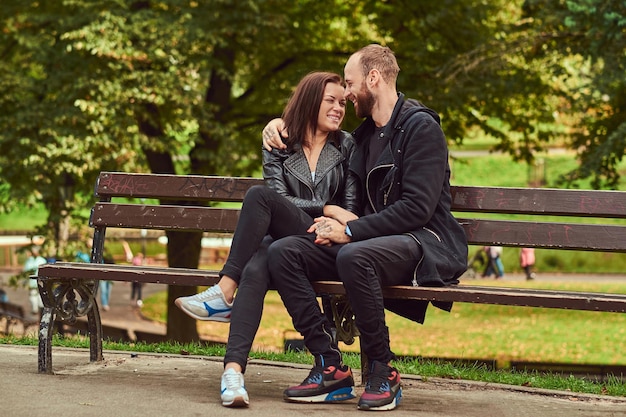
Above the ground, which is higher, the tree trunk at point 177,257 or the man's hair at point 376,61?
the man's hair at point 376,61

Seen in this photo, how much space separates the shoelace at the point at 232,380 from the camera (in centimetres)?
431

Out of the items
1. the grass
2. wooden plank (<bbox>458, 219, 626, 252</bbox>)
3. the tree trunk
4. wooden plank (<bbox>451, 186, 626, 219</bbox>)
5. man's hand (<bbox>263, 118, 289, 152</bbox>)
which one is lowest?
the grass

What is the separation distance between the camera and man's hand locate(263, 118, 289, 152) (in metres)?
4.98

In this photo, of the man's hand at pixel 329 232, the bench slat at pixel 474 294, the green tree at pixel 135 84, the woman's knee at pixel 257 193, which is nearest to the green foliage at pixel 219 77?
the green tree at pixel 135 84

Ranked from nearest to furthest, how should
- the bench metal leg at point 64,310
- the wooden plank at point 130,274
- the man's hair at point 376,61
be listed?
the wooden plank at point 130,274 → the man's hair at point 376,61 → the bench metal leg at point 64,310

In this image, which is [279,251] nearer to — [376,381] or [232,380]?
[232,380]

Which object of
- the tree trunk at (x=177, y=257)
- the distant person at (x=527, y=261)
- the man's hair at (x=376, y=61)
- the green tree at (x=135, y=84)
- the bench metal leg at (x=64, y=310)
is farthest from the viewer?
the distant person at (x=527, y=261)

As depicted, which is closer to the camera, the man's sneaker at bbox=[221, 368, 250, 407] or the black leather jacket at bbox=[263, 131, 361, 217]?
the man's sneaker at bbox=[221, 368, 250, 407]

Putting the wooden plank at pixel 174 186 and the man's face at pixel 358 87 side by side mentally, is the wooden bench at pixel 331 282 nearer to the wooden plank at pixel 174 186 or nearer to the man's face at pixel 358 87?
the wooden plank at pixel 174 186

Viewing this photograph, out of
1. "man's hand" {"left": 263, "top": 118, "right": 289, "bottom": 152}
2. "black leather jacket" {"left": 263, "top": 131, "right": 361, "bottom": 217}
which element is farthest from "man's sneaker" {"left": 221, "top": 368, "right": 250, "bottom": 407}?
"man's hand" {"left": 263, "top": 118, "right": 289, "bottom": 152}

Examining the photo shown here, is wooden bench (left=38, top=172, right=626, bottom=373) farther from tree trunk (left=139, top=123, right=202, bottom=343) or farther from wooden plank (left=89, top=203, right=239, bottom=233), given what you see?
tree trunk (left=139, top=123, right=202, bottom=343)

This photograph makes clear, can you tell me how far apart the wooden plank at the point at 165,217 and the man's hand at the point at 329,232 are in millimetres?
1025

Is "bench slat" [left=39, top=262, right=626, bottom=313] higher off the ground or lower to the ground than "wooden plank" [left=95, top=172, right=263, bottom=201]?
lower

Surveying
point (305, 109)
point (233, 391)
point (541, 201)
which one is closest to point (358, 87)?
point (305, 109)
